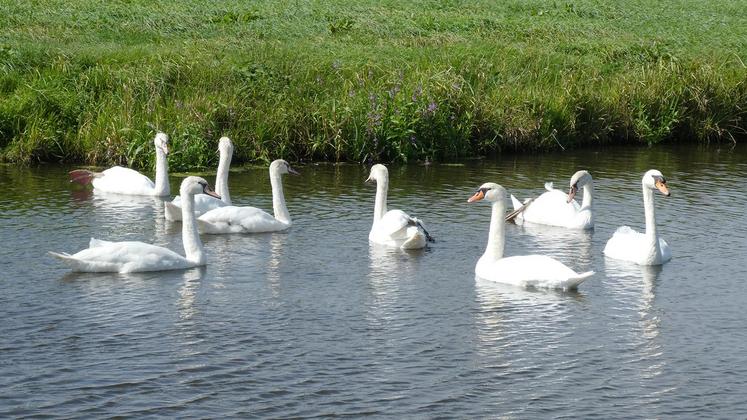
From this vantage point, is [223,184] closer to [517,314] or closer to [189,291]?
[189,291]

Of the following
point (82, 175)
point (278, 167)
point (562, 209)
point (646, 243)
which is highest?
point (278, 167)

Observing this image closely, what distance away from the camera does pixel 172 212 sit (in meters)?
15.4

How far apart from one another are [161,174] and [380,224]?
412 cm

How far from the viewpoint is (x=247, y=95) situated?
20719mm

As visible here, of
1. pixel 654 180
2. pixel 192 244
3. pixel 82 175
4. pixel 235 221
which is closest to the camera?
pixel 192 244

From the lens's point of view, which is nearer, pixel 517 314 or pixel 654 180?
pixel 517 314

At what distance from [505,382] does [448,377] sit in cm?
44

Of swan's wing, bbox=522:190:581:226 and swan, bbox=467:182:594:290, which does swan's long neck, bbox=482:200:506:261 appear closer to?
swan, bbox=467:182:594:290

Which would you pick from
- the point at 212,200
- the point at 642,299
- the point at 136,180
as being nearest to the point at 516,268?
the point at 642,299

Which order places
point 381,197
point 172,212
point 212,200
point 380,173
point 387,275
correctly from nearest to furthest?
point 387,275, point 381,197, point 380,173, point 172,212, point 212,200

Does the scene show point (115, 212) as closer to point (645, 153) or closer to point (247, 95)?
point (247, 95)

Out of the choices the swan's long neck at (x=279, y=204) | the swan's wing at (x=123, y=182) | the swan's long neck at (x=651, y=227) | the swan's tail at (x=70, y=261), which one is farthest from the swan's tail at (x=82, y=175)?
the swan's long neck at (x=651, y=227)

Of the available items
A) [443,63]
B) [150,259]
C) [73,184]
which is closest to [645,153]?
[443,63]

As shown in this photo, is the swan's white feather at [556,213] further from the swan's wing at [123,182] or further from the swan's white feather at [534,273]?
the swan's wing at [123,182]
